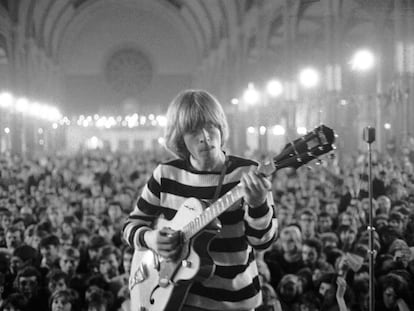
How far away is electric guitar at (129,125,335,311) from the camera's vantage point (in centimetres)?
276

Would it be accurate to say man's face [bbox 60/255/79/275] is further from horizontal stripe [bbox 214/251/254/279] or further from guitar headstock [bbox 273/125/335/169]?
guitar headstock [bbox 273/125/335/169]

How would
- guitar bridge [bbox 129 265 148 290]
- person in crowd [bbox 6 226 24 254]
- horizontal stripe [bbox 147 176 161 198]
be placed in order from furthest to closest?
person in crowd [bbox 6 226 24 254] < guitar bridge [bbox 129 265 148 290] < horizontal stripe [bbox 147 176 161 198]

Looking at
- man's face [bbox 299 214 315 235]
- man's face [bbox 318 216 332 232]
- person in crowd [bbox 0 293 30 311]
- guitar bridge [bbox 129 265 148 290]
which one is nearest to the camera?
guitar bridge [bbox 129 265 148 290]

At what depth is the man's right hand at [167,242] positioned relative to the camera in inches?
124

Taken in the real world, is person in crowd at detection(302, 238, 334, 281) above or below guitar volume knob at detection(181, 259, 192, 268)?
below

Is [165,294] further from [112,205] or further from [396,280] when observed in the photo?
[112,205]

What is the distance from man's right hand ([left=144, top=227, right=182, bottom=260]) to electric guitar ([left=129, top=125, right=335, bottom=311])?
0.10 feet

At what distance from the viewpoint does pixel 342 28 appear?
66.0 ft

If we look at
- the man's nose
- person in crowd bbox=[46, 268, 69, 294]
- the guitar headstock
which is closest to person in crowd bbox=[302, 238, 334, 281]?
person in crowd bbox=[46, 268, 69, 294]

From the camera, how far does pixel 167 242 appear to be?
3.16 metres

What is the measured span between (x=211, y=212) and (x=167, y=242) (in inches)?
12.9

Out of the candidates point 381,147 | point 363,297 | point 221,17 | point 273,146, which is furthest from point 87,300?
point 221,17

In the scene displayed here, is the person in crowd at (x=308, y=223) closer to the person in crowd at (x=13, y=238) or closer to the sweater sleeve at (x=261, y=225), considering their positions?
the person in crowd at (x=13, y=238)

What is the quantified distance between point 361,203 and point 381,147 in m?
4.82
